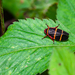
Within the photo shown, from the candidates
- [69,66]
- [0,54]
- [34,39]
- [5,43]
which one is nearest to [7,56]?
[0,54]

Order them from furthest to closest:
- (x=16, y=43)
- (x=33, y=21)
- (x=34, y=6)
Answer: (x=34, y=6) → (x=33, y=21) → (x=16, y=43)

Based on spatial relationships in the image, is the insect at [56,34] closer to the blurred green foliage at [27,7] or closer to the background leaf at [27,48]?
the background leaf at [27,48]

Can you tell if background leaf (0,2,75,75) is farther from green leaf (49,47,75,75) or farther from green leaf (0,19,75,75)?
green leaf (49,47,75,75)

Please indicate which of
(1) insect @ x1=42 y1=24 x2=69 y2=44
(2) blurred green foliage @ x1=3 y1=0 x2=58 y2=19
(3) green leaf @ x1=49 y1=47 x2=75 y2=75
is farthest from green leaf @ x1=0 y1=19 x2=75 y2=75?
(2) blurred green foliage @ x1=3 y1=0 x2=58 y2=19

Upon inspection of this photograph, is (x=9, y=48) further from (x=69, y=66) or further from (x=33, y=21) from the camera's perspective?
(x=69, y=66)

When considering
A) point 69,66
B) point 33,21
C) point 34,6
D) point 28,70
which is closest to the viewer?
point 69,66

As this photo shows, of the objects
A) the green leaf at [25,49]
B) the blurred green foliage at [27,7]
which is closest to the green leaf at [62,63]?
the green leaf at [25,49]

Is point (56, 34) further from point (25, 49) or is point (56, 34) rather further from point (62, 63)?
point (62, 63)

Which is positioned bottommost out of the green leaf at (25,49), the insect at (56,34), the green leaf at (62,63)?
the green leaf at (25,49)
